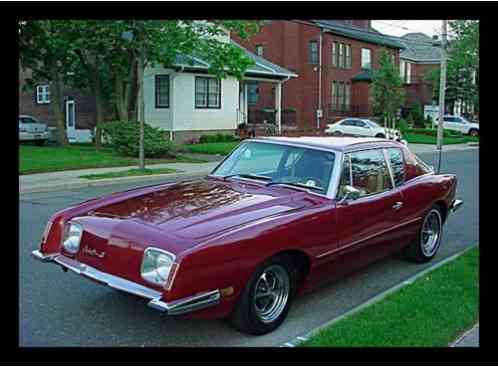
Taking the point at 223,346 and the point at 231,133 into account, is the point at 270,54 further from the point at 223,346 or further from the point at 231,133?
the point at 223,346

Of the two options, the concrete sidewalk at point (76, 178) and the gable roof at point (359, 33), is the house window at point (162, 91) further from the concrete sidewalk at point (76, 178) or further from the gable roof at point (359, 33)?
the gable roof at point (359, 33)

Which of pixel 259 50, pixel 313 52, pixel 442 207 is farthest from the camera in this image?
pixel 259 50

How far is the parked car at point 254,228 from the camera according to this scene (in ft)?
13.9

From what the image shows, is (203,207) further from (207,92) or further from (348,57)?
(348,57)

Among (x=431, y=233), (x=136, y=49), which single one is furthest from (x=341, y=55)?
(x=431, y=233)

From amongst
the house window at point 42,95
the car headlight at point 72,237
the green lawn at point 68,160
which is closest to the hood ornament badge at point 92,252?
the car headlight at point 72,237

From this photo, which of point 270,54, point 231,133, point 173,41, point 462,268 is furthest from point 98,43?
point 270,54

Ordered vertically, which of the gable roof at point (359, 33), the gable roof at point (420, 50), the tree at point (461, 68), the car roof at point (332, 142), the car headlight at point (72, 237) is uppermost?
the gable roof at point (420, 50)

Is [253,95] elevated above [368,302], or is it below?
above

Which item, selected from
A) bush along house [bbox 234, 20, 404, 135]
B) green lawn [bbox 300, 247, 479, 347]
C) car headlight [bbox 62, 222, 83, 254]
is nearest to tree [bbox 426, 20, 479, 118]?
bush along house [bbox 234, 20, 404, 135]

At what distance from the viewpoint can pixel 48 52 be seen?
23.7 m

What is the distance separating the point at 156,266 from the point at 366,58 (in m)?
46.2

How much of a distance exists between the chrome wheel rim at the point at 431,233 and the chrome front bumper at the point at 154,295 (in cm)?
363

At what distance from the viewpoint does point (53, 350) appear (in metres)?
4.29
